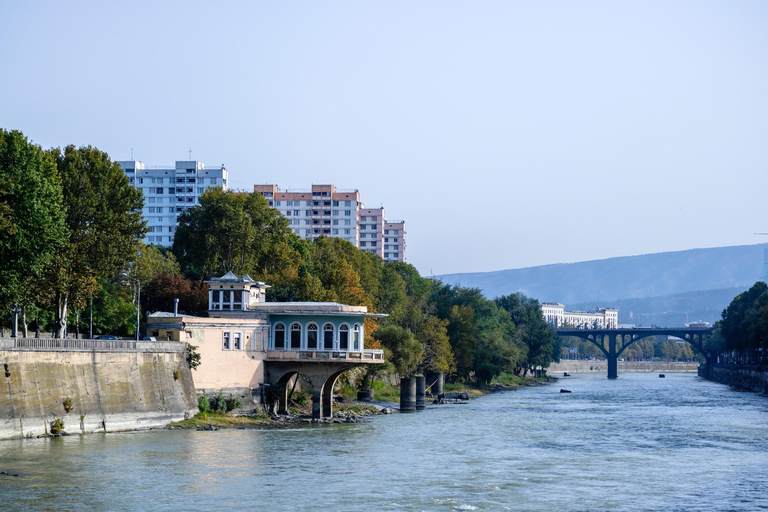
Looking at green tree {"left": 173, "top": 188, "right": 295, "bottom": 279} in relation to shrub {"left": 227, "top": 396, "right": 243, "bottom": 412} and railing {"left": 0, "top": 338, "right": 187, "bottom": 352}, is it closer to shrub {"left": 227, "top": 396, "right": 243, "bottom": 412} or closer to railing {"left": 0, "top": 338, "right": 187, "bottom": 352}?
shrub {"left": 227, "top": 396, "right": 243, "bottom": 412}

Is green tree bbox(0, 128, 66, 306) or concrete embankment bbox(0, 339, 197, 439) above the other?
green tree bbox(0, 128, 66, 306)

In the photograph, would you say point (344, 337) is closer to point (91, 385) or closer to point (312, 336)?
point (312, 336)

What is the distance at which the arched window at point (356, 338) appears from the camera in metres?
72.9

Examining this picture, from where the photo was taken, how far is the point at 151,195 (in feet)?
650

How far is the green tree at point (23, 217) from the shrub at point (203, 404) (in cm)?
1398

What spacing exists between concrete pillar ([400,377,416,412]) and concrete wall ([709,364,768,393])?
58566mm

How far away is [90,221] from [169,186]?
135 metres

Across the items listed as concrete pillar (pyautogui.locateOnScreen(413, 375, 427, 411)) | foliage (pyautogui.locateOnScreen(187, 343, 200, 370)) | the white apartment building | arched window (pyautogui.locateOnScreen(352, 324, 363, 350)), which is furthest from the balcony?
the white apartment building

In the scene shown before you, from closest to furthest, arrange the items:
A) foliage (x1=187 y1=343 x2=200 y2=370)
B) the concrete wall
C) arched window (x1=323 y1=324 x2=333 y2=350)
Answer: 1. foliage (x1=187 y1=343 x2=200 y2=370)
2. arched window (x1=323 y1=324 x2=333 y2=350)
3. the concrete wall

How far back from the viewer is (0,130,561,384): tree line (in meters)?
54.9

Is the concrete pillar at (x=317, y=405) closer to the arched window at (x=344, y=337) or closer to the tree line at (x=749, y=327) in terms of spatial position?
the arched window at (x=344, y=337)

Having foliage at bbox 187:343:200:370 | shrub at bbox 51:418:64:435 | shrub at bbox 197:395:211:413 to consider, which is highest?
foliage at bbox 187:343:200:370

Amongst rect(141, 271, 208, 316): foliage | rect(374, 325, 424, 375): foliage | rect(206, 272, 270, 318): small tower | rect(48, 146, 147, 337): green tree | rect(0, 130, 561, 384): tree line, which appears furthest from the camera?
rect(374, 325, 424, 375): foliage

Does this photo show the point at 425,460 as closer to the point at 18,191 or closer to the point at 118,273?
the point at 18,191
